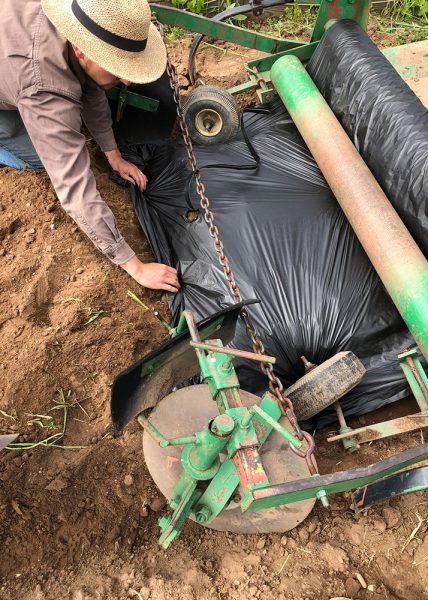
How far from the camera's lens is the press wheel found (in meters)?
1.97

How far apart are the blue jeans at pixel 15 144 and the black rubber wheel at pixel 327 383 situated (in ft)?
6.63

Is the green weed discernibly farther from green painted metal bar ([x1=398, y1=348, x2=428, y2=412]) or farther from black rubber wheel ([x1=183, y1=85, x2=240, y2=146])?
black rubber wheel ([x1=183, y1=85, x2=240, y2=146])

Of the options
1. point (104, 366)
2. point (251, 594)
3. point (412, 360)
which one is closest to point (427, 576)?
point (251, 594)

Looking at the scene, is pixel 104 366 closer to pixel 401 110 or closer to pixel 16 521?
pixel 16 521

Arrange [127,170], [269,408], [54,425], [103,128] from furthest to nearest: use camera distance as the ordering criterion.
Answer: [127,170], [103,128], [54,425], [269,408]

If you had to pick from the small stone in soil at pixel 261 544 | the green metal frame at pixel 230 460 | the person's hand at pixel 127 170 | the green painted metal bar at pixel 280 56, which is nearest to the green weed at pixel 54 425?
the green metal frame at pixel 230 460

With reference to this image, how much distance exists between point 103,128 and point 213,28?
1.03 m

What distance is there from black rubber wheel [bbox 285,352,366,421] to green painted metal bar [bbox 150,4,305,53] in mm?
2259

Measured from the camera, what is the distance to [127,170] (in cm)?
296

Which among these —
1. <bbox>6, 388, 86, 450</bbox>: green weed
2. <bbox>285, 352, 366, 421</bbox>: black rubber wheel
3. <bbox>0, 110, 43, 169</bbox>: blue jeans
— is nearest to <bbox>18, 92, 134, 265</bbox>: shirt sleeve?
<bbox>0, 110, 43, 169</bbox>: blue jeans

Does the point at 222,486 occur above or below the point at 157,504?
above

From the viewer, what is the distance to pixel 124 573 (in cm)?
190

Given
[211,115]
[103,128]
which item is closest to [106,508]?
[103,128]

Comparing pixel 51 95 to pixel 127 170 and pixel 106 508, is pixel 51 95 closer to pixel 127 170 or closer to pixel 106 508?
pixel 127 170
